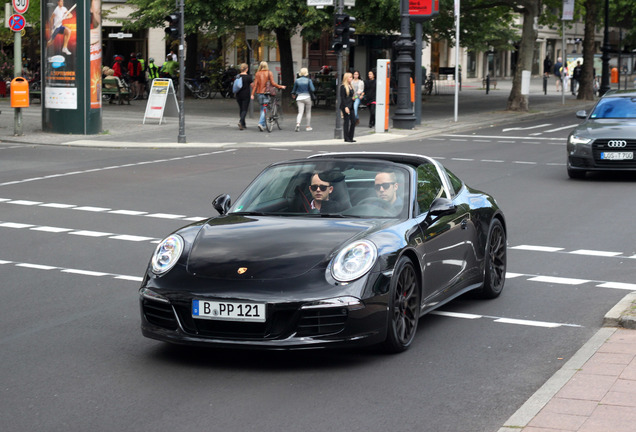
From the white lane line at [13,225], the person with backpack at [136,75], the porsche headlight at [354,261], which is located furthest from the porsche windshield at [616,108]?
the person with backpack at [136,75]

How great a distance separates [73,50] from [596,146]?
15761mm

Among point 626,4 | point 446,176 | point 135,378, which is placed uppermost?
point 626,4

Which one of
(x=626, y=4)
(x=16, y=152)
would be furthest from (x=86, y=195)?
(x=626, y=4)

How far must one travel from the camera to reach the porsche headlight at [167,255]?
6.92m

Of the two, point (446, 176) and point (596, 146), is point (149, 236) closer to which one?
point (446, 176)

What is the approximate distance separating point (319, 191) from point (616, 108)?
13.3 meters

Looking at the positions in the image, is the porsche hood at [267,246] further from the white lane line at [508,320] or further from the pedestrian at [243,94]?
the pedestrian at [243,94]

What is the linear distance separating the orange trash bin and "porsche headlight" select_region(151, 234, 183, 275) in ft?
69.9

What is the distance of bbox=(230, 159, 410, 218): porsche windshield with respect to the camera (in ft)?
25.3

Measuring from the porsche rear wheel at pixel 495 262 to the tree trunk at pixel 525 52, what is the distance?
102 ft

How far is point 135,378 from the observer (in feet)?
21.3

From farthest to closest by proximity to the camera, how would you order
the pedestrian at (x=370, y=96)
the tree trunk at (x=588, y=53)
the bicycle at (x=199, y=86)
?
the tree trunk at (x=588, y=53) < the bicycle at (x=199, y=86) < the pedestrian at (x=370, y=96)

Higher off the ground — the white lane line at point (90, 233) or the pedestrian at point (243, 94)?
the pedestrian at point (243, 94)

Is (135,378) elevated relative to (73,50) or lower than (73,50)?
lower
